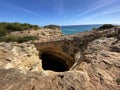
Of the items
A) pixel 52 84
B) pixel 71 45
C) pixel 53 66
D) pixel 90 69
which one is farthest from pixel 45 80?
pixel 53 66

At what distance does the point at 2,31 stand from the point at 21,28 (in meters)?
5.29

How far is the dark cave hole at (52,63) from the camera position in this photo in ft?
62.4

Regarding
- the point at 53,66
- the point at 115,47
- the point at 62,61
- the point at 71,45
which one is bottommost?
the point at 53,66

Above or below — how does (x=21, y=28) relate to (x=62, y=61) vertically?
above

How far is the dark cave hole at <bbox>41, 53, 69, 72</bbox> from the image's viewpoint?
19.0 metres

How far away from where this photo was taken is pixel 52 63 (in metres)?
20.0

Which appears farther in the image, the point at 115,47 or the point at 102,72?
the point at 115,47

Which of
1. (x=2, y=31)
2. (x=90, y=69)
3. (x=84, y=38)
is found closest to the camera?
(x=90, y=69)

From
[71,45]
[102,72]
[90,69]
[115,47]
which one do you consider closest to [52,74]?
[90,69]

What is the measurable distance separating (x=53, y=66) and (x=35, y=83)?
48.3 feet

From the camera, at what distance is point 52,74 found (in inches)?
235

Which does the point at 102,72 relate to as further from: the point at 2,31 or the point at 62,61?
the point at 2,31

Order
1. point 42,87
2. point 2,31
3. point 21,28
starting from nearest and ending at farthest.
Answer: point 42,87 → point 2,31 → point 21,28

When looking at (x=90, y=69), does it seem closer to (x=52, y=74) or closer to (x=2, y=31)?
(x=52, y=74)
